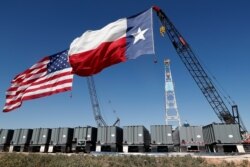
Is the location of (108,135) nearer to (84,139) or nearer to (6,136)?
(84,139)

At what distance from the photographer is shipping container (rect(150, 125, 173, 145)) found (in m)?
38.6

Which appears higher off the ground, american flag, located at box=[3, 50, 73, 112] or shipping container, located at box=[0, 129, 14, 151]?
american flag, located at box=[3, 50, 73, 112]

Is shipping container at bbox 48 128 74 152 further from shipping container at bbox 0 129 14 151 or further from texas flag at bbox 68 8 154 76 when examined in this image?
texas flag at bbox 68 8 154 76

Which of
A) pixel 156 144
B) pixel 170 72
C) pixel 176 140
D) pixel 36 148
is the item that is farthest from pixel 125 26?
pixel 170 72

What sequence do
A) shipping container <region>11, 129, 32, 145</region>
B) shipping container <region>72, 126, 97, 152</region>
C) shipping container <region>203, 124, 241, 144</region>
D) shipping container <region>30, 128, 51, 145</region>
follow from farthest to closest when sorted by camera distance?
shipping container <region>11, 129, 32, 145</region> < shipping container <region>30, 128, 51, 145</region> < shipping container <region>72, 126, 97, 152</region> < shipping container <region>203, 124, 241, 144</region>

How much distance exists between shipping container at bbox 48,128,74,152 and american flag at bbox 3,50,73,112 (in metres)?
27.8

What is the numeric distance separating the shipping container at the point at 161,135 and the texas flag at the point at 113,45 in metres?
29.1

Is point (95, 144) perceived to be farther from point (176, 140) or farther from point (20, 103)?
point (20, 103)

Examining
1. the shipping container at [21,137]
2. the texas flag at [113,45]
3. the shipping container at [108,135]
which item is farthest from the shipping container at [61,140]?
the texas flag at [113,45]

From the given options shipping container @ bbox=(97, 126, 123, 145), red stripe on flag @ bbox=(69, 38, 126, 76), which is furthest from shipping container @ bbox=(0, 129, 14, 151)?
red stripe on flag @ bbox=(69, 38, 126, 76)

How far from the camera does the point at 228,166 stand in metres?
20.5

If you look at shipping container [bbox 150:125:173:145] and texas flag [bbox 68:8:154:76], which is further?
shipping container [bbox 150:125:173:145]

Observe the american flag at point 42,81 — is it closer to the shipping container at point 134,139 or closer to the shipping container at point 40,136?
the shipping container at point 134,139

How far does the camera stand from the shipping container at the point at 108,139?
133 ft
